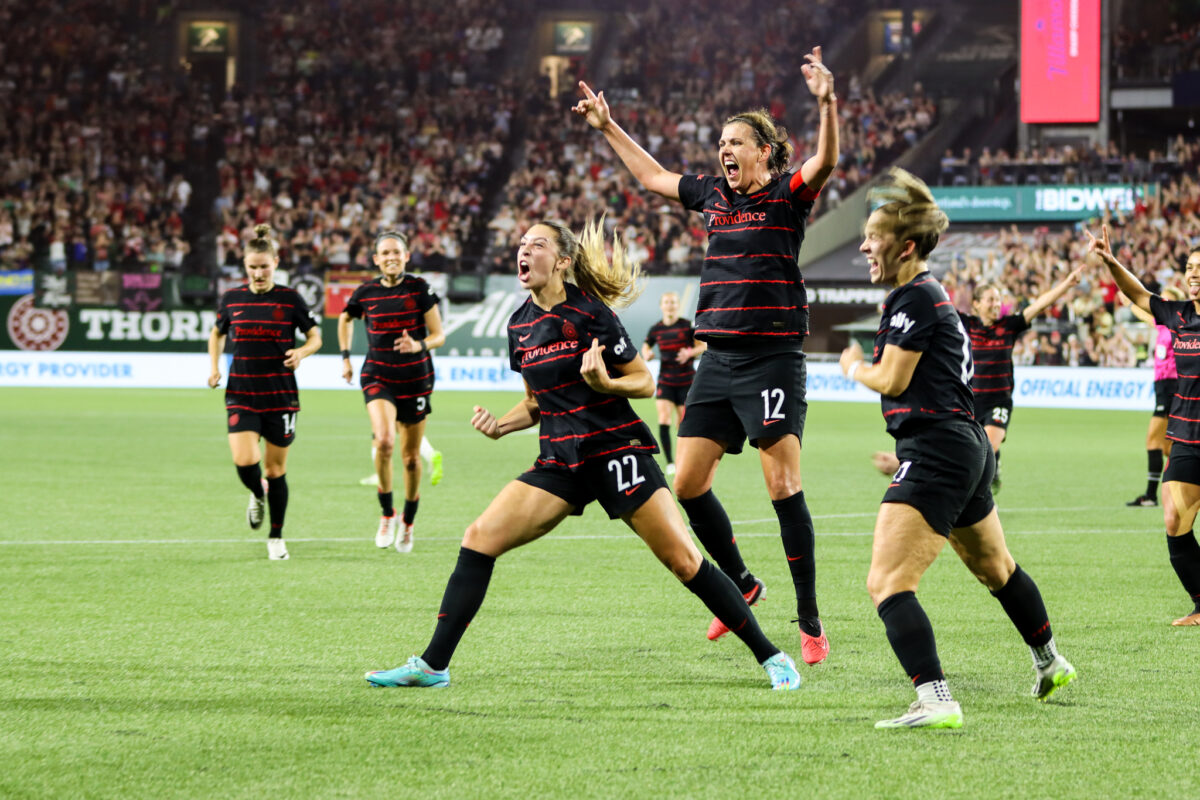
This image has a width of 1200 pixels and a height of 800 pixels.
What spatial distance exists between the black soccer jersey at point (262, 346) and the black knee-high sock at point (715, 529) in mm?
3963

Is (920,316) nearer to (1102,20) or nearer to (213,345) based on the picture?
(213,345)

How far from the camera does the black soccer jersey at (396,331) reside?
10.6 metres

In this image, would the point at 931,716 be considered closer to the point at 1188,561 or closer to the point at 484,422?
the point at 484,422

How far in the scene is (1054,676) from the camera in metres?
5.56

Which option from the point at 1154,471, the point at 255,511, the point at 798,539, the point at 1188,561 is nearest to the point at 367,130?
the point at 1154,471

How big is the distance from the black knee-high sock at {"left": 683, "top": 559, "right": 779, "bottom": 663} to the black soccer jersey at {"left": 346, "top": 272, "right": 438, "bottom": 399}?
16.9 feet

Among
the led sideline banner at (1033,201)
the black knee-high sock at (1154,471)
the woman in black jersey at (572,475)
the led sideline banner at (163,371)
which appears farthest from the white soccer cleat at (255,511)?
the led sideline banner at (1033,201)

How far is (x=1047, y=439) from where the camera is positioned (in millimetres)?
21578

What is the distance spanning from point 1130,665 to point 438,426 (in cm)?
1792

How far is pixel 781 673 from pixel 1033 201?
33426 mm

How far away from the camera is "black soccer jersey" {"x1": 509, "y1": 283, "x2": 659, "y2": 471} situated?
225 inches

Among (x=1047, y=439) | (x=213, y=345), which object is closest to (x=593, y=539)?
(x=213, y=345)

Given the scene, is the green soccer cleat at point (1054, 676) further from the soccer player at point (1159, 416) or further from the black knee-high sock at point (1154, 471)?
the black knee-high sock at point (1154, 471)

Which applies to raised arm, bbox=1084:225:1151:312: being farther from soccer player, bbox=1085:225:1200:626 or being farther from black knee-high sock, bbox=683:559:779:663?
black knee-high sock, bbox=683:559:779:663
